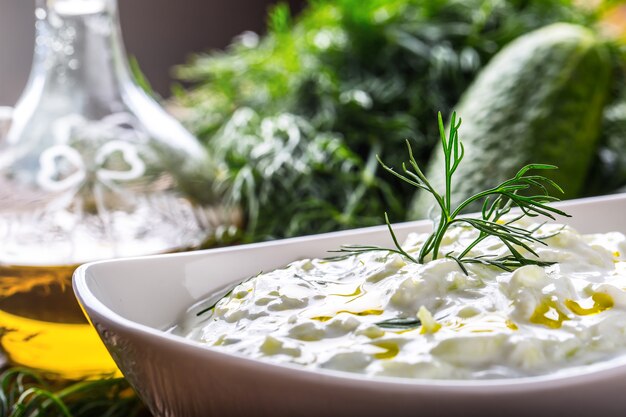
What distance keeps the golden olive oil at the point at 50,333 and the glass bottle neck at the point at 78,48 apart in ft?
1.08

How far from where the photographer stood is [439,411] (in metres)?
0.45

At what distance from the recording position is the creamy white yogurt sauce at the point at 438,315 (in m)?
0.50

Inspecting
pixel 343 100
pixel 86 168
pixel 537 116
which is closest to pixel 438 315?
pixel 86 168

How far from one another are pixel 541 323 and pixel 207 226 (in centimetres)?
73

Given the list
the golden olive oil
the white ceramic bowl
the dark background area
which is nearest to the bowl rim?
the white ceramic bowl

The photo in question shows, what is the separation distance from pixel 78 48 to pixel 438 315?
30.1 inches

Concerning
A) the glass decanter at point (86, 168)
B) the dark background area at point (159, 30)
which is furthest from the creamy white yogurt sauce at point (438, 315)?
the dark background area at point (159, 30)

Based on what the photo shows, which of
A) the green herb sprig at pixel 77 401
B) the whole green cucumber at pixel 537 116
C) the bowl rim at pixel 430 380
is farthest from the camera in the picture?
the whole green cucumber at pixel 537 116

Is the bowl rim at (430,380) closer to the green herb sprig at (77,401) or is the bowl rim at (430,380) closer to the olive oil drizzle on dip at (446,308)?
the olive oil drizzle on dip at (446,308)

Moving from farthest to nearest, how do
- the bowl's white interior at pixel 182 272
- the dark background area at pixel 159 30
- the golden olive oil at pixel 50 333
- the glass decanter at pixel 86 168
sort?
1. the dark background area at pixel 159 30
2. the glass decanter at pixel 86 168
3. the golden olive oil at pixel 50 333
4. the bowl's white interior at pixel 182 272

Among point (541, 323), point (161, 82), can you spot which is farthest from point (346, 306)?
point (161, 82)

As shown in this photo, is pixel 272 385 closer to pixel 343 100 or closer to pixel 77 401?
pixel 77 401

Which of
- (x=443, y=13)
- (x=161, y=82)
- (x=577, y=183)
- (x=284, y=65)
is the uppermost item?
(x=443, y=13)

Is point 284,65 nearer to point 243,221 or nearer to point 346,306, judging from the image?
point 243,221
